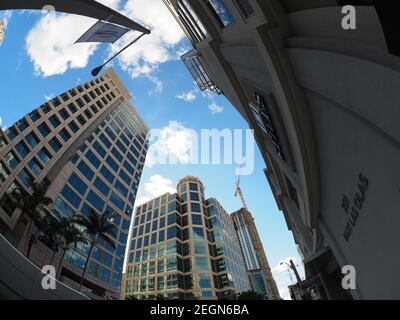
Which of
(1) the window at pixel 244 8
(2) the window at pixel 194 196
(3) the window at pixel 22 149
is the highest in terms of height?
(2) the window at pixel 194 196

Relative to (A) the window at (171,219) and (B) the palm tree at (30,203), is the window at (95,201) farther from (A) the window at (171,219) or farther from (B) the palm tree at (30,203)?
(A) the window at (171,219)

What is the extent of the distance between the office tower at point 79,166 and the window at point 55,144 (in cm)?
7

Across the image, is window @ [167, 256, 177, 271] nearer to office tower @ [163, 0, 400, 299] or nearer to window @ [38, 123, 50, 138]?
window @ [38, 123, 50, 138]

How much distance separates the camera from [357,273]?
7.99 metres

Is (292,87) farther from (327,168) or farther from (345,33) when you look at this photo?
(327,168)

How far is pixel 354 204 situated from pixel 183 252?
76.8 metres

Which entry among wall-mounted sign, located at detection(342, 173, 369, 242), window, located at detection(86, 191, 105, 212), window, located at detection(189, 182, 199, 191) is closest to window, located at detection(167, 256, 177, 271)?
window, located at detection(86, 191, 105, 212)

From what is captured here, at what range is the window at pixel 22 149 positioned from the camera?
3198 centimetres

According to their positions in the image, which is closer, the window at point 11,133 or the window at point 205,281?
the window at point 11,133

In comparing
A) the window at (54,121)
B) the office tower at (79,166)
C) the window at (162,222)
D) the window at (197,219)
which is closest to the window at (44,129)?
the office tower at (79,166)

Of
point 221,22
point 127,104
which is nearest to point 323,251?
point 221,22

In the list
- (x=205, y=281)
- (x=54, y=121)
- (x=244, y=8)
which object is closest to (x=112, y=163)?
(x=54, y=121)

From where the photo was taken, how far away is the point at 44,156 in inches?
1431
